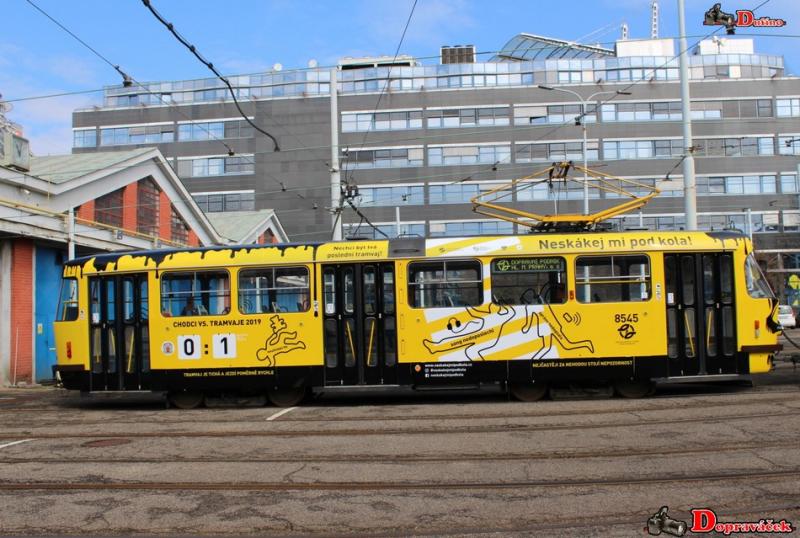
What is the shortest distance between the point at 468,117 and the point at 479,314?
52.3 m

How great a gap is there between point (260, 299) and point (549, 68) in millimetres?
56414

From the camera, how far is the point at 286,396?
1338cm

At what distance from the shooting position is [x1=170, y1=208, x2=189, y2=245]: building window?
30.3m

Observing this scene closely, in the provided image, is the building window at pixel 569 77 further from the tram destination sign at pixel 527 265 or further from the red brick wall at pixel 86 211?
the tram destination sign at pixel 527 265

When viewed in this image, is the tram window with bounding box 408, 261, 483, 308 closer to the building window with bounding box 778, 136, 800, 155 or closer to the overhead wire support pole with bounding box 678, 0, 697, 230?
the overhead wire support pole with bounding box 678, 0, 697, 230

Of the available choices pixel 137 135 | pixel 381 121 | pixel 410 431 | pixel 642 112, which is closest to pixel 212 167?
pixel 137 135

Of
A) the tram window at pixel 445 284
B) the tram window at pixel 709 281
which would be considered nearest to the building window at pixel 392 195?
the tram window at pixel 445 284

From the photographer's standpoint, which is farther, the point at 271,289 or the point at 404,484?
the point at 271,289

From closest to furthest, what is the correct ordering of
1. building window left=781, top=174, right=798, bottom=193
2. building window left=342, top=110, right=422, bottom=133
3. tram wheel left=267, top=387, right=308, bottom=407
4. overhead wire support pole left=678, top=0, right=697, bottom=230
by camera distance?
tram wheel left=267, top=387, right=308, bottom=407 → overhead wire support pole left=678, top=0, right=697, bottom=230 → building window left=781, top=174, right=798, bottom=193 → building window left=342, top=110, right=422, bottom=133

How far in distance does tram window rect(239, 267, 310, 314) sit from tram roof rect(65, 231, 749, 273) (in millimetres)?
188

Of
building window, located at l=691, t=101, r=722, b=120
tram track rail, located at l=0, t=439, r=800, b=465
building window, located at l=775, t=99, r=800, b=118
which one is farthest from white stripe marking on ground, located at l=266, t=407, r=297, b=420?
building window, located at l=775, t=99, r=800, b=118

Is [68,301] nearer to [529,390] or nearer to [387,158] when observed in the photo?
[529,390]

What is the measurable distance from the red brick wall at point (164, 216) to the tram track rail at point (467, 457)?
71.0ft

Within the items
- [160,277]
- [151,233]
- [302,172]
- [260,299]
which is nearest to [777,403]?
[260,299]
